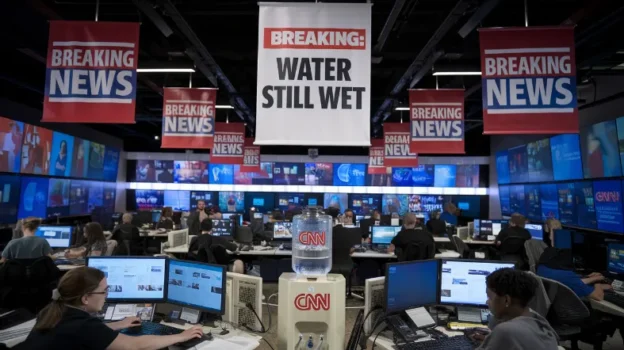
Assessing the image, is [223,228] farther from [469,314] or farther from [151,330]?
[469,314]

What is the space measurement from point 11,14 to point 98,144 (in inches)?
411

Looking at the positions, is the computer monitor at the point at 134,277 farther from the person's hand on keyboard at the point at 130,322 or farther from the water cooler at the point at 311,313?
the water cooler at the point at 311,313

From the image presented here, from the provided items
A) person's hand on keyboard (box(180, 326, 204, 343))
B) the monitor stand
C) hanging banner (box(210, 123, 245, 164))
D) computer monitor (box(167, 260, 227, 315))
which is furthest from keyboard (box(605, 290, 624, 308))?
hanging banner (box(210, 123, 245, 164))

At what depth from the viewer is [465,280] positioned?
323 cm

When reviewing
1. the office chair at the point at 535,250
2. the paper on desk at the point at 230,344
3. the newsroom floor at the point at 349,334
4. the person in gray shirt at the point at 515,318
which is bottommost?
the newsroom floor at the point at 349,334

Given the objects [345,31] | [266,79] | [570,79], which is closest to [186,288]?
[266,79]

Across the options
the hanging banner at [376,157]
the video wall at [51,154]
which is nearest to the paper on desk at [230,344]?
the video wall at [51,154]

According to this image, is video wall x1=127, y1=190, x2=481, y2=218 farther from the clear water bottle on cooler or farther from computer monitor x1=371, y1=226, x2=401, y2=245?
the clear water bottle on cooler

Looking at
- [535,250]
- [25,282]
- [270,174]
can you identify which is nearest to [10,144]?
[25,282]

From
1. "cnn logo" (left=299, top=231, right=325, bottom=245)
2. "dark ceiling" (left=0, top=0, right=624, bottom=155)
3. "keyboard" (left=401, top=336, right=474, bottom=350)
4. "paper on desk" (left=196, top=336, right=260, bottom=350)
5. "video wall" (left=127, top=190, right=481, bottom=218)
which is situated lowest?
"paper on desk" (left=196, top=336, right=260, bottom=350)

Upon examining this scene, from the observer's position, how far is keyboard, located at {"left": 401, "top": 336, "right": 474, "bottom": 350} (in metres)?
2.62

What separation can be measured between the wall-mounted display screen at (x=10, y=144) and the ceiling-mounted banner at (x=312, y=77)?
9582 mm

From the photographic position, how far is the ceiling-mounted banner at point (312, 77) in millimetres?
2951

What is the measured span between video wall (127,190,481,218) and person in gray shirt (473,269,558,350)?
15.8 m
